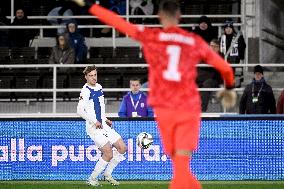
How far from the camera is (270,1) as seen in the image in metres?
23.1

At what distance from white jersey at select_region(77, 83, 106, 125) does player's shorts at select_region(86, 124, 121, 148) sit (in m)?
0.16

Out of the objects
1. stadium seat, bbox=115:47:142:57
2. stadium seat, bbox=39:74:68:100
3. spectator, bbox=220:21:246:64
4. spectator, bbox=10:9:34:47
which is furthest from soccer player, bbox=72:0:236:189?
spectator, bbox=10:9:34:47

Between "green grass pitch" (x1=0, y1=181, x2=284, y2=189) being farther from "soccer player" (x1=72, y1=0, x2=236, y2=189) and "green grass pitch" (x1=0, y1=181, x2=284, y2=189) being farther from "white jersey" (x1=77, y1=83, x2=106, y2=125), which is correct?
"soccer player" (x1=72, y1=0, x2=236, y2=189)

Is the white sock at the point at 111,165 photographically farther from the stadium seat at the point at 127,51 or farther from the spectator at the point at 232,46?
the stadium seat at the point at 127,51

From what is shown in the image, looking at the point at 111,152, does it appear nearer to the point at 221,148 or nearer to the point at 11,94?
the point at 221,148

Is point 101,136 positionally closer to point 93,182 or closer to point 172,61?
point 93,182

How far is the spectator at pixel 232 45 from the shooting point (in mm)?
20891

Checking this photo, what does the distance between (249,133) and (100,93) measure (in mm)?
2776

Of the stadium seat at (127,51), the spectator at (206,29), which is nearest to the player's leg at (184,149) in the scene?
the spectator at (206,29)

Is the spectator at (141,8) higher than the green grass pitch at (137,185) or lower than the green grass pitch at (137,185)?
higher

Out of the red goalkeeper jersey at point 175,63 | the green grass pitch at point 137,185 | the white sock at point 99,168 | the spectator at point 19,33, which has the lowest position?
the green grass pitch at point 137,185

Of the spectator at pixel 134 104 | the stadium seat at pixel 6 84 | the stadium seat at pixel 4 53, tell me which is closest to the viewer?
the spectator at pixel 134 104

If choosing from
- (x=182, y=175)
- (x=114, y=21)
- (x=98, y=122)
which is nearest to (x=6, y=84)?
(x=98, y=122)

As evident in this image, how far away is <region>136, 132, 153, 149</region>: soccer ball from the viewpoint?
54.6 ft
